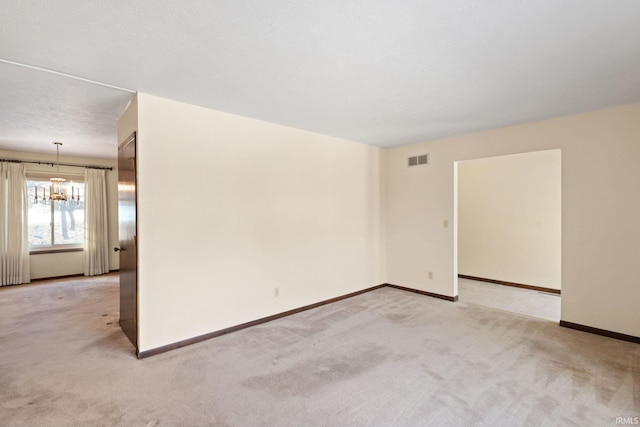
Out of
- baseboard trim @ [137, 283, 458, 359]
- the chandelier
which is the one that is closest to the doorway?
baseboard trim @ [137, 283, 458, 359]

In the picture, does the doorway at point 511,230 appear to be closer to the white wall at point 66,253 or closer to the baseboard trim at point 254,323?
the baseboard trim at point 254,323

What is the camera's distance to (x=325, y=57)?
2121 mm

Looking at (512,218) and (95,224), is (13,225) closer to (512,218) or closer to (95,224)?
(95,224)

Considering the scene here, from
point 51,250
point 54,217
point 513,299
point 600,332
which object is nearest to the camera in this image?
point 600,332

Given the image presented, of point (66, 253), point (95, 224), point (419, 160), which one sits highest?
point (419, 160)

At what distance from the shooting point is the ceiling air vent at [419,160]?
4770 millimetres

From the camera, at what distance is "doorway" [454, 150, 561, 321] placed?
493 centimetres

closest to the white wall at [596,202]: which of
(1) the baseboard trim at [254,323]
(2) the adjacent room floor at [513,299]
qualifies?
(2) the adjacent room floor at [513,299]

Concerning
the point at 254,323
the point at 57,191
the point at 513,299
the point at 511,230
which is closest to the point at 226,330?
the point at 254,323

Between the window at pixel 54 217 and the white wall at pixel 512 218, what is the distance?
762 centimetres

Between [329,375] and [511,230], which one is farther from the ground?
[511,230]

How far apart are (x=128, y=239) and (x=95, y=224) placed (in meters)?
4.16

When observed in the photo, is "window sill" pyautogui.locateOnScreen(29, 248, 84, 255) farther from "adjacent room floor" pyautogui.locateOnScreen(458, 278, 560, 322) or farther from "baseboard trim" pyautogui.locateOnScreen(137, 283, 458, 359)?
"adjacent room floor" pyautogui.locateOnScreen(458, 278, 560, 322)

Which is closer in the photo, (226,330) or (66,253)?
(226,330)
